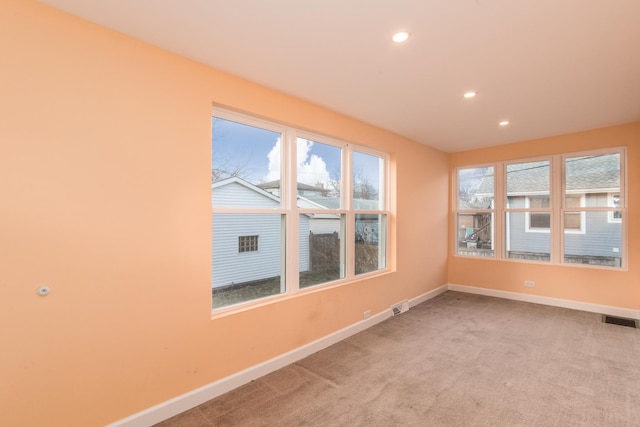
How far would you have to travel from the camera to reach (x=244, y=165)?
2.65 meters

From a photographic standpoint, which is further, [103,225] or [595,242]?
[595,242]

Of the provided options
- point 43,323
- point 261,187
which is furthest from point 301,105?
point 43,323

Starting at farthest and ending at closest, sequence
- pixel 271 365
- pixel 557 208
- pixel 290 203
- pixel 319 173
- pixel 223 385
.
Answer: pixel 557 208
pixel 319 173
pixel 290 203
pixel 271 365
pixel 223 385

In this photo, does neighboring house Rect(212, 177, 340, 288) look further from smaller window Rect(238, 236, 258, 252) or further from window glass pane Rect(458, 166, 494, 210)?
window glass pane Rect(458, 166, 494, 210)

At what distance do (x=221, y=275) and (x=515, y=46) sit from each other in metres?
2.80

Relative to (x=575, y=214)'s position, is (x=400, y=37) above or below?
above

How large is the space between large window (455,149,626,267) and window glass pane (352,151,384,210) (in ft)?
7.31

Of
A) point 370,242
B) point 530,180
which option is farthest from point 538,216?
point 370,242

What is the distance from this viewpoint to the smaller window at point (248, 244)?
2.62 meters

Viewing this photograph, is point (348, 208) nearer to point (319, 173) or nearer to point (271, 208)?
point (319, 173)

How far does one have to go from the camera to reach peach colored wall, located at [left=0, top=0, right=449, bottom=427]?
1.57 meters

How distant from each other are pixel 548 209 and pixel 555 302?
4.66 feet

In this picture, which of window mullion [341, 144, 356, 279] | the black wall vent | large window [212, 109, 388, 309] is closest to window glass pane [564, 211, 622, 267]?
the black wall vent

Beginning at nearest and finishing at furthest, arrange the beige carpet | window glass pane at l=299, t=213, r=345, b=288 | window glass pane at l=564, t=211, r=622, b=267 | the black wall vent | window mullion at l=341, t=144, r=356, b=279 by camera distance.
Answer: the beige carpet
window glass pane at l=299, t=213, r=345, b=288
window mullion at l=341, t=144, r=356, b=279
the black wall vent
window glass pane at l=564, t=211, r=622, b=267
